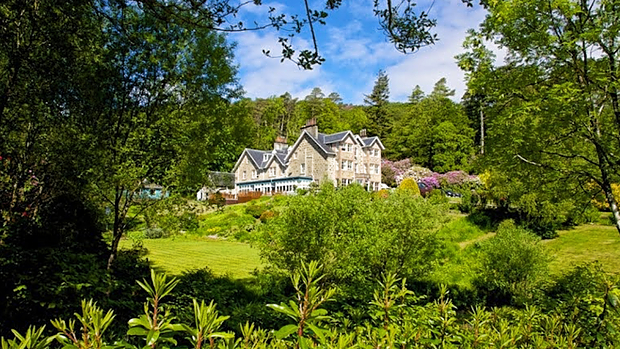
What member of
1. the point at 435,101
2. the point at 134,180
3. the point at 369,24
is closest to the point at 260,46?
the point at 369,24

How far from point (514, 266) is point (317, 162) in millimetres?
32448

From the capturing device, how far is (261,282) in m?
11.7

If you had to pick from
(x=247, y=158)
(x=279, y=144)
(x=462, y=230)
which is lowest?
(x=462, y=230)

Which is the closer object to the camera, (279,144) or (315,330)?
(315,330)

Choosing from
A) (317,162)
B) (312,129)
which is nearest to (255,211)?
(317,162)

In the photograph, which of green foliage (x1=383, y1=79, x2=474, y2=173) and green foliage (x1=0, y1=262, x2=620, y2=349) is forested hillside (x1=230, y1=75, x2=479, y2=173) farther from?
green foliage (x1=0, y1=262, x2=620, y2=349)

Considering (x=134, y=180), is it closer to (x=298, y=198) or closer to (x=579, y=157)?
(x=298, y=198)

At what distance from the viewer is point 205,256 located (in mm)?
18984

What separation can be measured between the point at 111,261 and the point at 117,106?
3.22 m

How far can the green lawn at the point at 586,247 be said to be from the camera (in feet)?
48.8

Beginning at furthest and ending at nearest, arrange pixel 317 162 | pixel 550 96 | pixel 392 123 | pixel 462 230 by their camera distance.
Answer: pixel 392 123, pixel 317 162, pixel 462 230, pixel 550 96

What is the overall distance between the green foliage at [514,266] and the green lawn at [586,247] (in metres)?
2.61

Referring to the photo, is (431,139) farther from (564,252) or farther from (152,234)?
(152,234)

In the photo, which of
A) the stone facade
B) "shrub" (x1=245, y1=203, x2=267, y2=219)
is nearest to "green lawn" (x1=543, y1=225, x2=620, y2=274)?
"shrub" (x1=245, y1=203, x2=267, y2=219)
